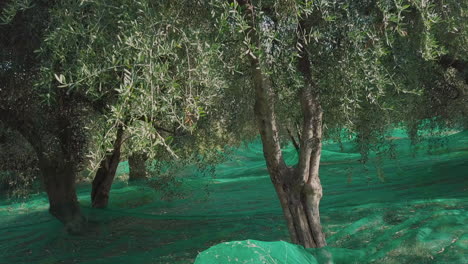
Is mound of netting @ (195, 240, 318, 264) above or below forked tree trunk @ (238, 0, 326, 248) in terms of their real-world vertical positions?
below

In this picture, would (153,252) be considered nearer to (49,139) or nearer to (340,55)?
(49,139)

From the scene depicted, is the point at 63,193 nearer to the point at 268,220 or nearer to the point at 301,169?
the point at 268,220

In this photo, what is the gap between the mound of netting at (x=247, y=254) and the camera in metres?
4.20

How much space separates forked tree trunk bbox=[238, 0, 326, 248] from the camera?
6.00 meters

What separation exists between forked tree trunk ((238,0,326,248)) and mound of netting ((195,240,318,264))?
5.56 feet

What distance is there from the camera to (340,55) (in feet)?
17.5

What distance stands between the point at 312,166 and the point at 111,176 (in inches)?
318

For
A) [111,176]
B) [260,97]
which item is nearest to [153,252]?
[111,176]

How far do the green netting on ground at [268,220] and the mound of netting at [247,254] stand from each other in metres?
1.18

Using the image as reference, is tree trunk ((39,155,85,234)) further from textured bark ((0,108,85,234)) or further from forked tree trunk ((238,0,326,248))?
forked tree trunk ((238,0,326,248))

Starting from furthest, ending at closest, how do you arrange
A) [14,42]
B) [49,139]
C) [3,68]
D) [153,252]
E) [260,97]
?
[153,252], [49,139], [3,68], [14,42], [260,97]

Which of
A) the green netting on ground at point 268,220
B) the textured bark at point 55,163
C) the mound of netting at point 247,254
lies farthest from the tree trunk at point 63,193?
the mound of netting at point 247,254

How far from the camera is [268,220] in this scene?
1157 cm

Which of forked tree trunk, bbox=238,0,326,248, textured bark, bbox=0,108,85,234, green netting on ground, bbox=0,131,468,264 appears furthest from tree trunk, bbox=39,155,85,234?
forked tree trunk, bbox=238,0,326,248
